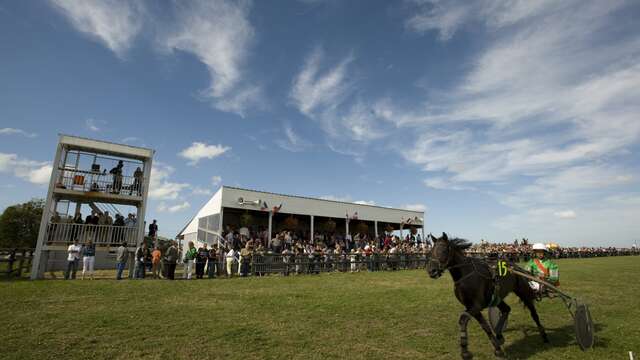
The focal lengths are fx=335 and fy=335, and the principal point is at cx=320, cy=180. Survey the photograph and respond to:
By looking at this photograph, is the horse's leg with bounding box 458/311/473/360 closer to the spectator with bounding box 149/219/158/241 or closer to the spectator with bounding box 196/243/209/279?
the spectator with bounding box 196/243/209/279

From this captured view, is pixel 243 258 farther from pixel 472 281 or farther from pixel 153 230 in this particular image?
pixel 472 281

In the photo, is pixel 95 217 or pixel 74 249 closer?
pixel 74 249

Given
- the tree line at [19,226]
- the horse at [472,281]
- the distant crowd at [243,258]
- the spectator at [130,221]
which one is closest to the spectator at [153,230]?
the distant crowd at [243,258]

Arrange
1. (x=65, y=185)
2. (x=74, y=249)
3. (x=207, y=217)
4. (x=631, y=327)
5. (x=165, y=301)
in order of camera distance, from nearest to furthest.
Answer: (x=631, y=327) < (x=165, y=301) < (x=74, y=249) < (x=65, y=185) < (x=207, y=217)

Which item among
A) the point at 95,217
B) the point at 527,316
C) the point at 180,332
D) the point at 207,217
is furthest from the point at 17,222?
the point at 527,316

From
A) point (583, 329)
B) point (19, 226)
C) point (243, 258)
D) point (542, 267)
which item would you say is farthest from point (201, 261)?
point (19, 226)

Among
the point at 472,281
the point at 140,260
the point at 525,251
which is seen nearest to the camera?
the point at 472,281

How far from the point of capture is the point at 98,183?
1791 cm

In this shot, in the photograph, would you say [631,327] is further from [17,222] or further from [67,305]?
[17,222]

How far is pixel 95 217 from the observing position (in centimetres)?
1820

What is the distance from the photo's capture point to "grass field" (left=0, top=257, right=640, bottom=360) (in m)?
5.97

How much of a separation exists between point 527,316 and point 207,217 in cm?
2349

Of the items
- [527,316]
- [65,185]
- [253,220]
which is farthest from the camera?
[253,220]

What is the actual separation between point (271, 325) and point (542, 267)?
252 inches
